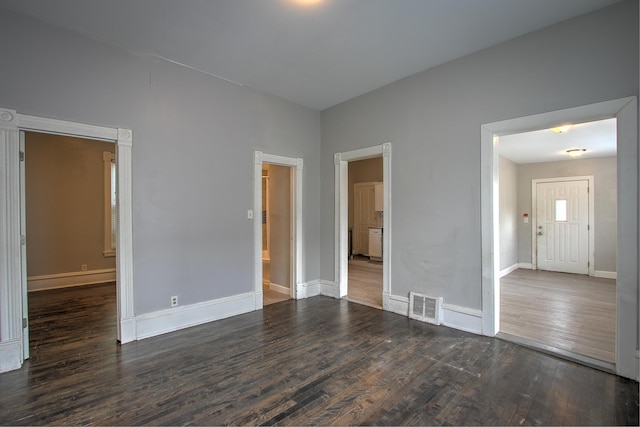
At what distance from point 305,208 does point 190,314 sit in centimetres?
229

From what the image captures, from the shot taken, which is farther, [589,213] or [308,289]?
[589,213]

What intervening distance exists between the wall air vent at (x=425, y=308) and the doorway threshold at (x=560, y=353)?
2.13ft

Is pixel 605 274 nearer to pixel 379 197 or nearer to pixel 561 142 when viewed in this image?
pixel 561 142

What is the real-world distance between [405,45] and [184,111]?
8.75 feet

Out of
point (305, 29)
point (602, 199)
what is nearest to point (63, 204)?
point (305, 29)

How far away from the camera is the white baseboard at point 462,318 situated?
11.0 feet

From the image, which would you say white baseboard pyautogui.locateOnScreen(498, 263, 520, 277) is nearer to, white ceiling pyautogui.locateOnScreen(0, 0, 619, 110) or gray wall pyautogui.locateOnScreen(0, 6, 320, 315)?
white ceiling pyautogui.locateOnScreen(0, 0, 619, 110)

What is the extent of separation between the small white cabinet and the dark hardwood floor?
5323mm

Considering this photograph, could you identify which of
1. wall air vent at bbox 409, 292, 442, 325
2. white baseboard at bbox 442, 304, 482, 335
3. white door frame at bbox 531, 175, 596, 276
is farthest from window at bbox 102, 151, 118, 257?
white door frame at bbox 531, 175, 596, 276

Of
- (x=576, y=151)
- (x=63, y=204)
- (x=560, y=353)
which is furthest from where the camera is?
(x=576, y=151)

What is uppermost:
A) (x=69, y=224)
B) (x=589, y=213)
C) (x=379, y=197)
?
(x=379, y=197)

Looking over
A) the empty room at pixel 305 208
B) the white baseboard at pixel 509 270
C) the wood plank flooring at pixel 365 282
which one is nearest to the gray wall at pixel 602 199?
the white baseboard at pixel 509 270

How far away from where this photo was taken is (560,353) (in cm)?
285

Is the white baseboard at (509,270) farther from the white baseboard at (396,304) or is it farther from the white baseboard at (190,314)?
the white baseboard at (190,314)
